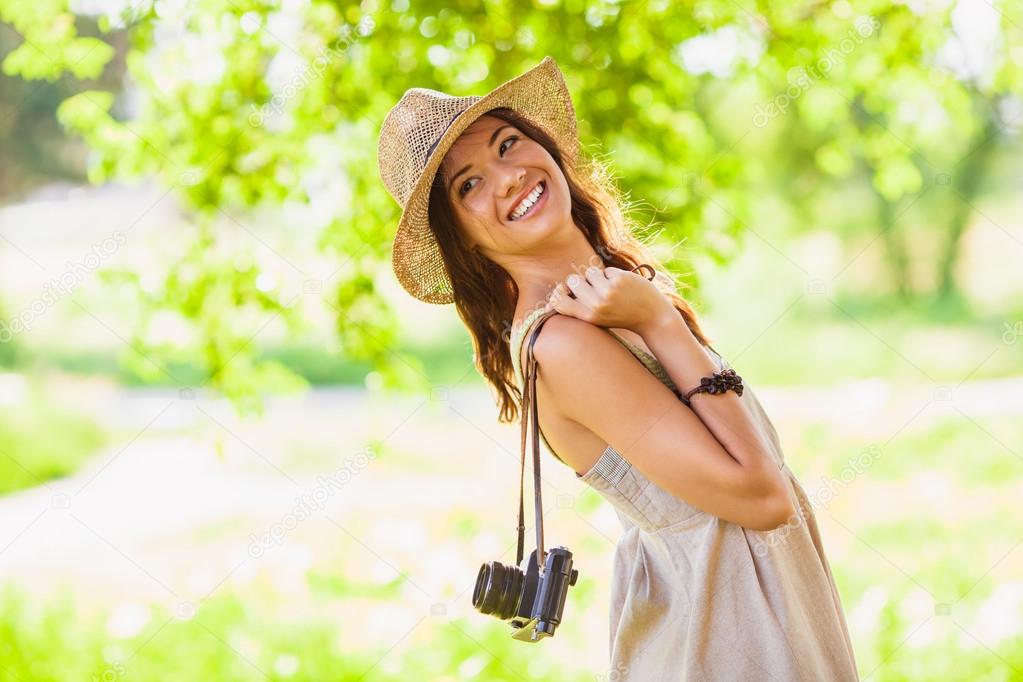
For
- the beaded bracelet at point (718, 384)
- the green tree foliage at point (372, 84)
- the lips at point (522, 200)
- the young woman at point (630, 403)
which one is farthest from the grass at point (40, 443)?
the beaded bracelet at point (718, 384)

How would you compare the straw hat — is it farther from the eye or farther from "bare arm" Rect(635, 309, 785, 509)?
"bare arm" Rect(635, 309, 785, 509)

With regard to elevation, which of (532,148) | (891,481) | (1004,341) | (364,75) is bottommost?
(1004,341)

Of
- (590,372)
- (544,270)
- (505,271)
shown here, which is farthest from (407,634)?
(590,372)

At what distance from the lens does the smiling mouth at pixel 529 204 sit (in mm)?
1616

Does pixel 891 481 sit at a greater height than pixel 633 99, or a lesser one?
lesser

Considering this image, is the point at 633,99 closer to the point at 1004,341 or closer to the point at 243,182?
the point at 243,182

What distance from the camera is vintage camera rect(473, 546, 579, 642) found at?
56.9 inches

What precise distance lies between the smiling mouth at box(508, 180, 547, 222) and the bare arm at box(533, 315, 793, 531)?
0.22 m

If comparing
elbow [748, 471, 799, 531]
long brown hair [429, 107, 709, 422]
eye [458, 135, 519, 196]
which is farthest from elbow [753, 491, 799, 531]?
eye [458, 135, 519, 196]

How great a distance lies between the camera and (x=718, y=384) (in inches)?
55.2

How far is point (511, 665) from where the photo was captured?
346cm

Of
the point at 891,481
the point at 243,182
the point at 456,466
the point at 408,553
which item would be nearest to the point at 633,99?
the point at 243,182

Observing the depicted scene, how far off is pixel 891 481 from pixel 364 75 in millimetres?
4386

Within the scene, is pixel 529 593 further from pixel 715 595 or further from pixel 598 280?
pixel 598 280
